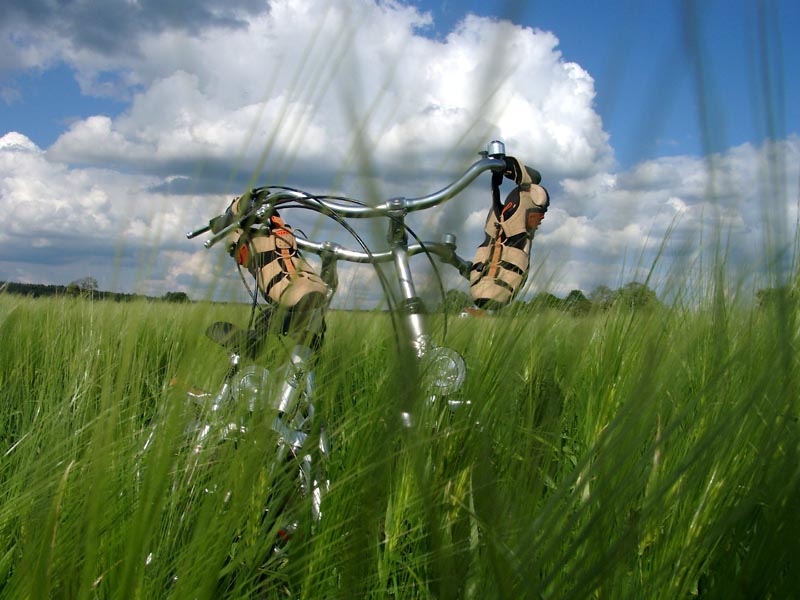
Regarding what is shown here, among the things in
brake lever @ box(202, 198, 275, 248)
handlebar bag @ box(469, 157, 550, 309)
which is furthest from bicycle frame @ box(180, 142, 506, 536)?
handlebar bag @ box(469, 157, 550, 309)

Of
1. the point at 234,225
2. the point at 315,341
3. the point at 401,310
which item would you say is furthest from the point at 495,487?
the point at 315,341

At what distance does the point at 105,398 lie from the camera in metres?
0.56

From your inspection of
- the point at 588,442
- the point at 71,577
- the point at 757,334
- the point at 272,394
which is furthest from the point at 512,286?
the point at 71,577

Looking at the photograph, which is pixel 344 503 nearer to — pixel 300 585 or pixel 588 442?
pixel 300 585

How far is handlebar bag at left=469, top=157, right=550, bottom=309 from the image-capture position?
101 centimetres

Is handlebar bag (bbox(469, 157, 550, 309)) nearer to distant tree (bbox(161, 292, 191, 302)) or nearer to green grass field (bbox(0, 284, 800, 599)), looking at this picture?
green grass field (bbox(0, 284, 800, 599))

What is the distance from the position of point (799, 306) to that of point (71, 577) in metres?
0.78

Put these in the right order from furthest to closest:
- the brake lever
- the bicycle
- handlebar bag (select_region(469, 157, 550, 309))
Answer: handlebar bag (select_region(469, 157, 550, 309)) → the brake lever → the bicycle

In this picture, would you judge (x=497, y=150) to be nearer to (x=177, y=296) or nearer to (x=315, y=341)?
(x=315, y=341)

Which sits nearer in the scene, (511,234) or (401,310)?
(401,310)

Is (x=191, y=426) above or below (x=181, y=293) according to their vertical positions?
below

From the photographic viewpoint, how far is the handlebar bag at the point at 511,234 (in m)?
1.01

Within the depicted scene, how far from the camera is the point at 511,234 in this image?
3.67ft

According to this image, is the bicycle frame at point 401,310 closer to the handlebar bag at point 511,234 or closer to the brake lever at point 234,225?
the brake lever at point 234,225
